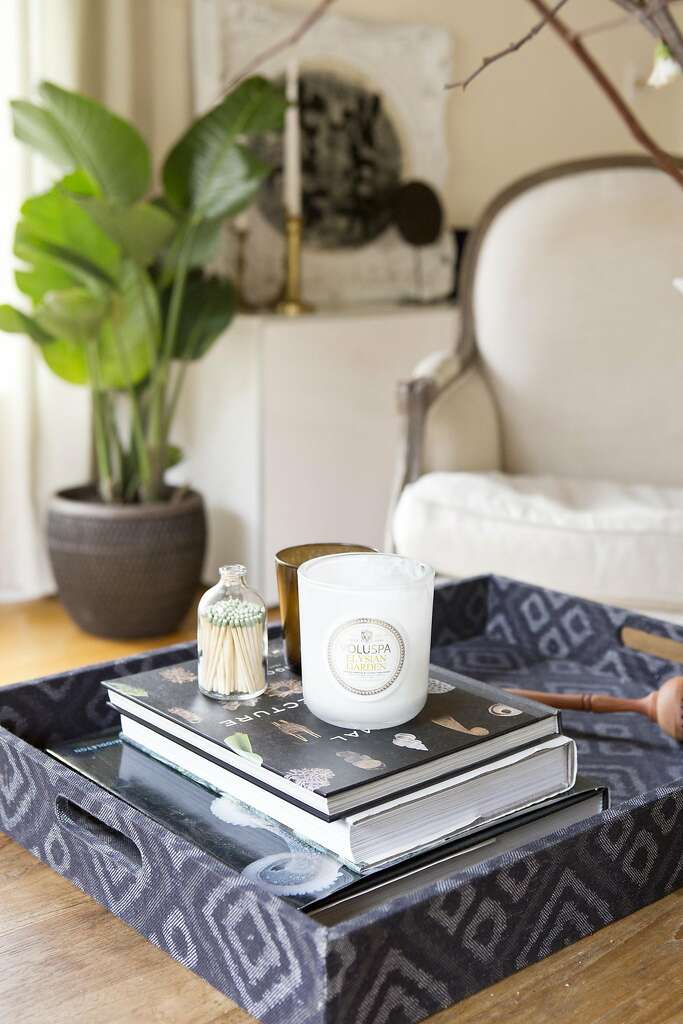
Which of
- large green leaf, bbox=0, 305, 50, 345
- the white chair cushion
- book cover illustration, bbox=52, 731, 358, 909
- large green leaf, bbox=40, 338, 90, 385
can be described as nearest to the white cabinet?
large green leaf, bbox=40, 338, 90, 385

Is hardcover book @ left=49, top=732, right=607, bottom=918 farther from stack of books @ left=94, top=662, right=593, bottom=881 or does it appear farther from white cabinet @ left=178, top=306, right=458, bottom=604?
white cabinet @ left=178, top=306, right=458, bottom=604

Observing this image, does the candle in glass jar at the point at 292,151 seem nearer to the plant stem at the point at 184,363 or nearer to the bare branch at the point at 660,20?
the plant stem at the point at 184,363

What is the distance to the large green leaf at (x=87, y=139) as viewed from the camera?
2.39m

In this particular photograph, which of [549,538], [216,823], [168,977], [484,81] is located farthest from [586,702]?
[484,81]

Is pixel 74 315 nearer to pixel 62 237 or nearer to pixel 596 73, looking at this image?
pixel 62 237

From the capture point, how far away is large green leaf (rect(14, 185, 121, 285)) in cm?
245

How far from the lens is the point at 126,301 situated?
2.62m

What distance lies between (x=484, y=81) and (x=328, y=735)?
320cm

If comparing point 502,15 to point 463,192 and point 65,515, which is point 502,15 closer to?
point 463,192

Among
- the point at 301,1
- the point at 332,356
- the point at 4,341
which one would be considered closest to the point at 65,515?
the point at 4,341

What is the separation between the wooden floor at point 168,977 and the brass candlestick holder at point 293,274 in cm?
236

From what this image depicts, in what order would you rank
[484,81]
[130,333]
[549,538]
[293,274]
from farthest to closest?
1. [484,81]
2. [293,274]
3. [130,333]
4. [549,538]

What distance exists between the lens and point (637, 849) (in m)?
0.79

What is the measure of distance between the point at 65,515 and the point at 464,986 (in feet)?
6.72
